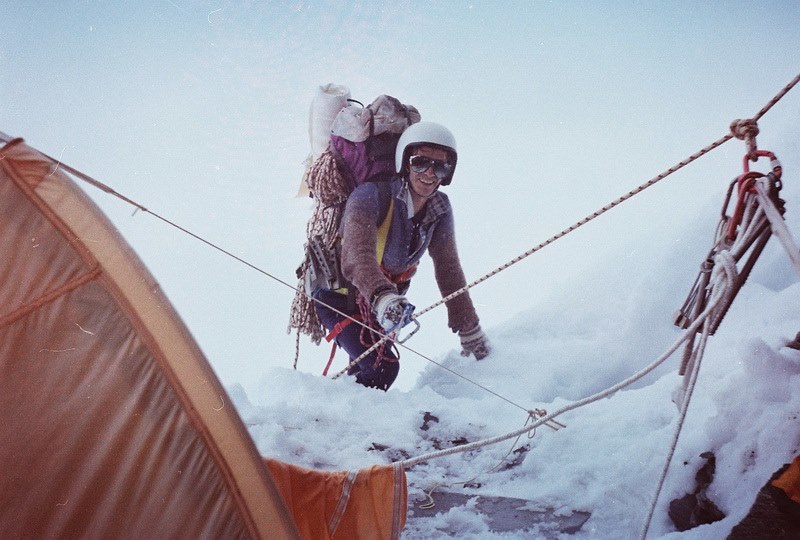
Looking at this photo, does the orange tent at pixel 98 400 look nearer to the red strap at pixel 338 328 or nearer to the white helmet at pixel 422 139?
the white helmet at pixel 422 139

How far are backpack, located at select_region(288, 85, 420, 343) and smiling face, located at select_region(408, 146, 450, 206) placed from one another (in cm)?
23

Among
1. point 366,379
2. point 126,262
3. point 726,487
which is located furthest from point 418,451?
point 126,262

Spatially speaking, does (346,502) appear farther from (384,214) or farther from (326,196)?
(326,196)

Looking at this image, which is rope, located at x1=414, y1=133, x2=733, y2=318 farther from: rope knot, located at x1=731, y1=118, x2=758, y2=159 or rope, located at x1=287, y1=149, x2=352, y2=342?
rope, located at x1=287, y1=149, x2=352, y2=342

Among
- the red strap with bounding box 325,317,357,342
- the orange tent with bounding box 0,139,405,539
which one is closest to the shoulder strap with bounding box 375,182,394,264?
the red strap with bounding box 325,317,357,342

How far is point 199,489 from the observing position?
4.28 feet

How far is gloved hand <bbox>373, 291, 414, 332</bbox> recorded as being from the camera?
2979mm

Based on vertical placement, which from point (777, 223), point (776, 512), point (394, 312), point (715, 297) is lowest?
point (776, 512)

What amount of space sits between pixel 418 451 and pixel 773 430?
1.99 meters

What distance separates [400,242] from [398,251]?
2.9 inches

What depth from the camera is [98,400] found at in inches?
51.0

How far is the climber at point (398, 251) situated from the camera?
10.8 feet

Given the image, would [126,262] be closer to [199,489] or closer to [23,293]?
[23,293]

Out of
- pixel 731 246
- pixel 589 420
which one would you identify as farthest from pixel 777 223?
pixel 589 420
